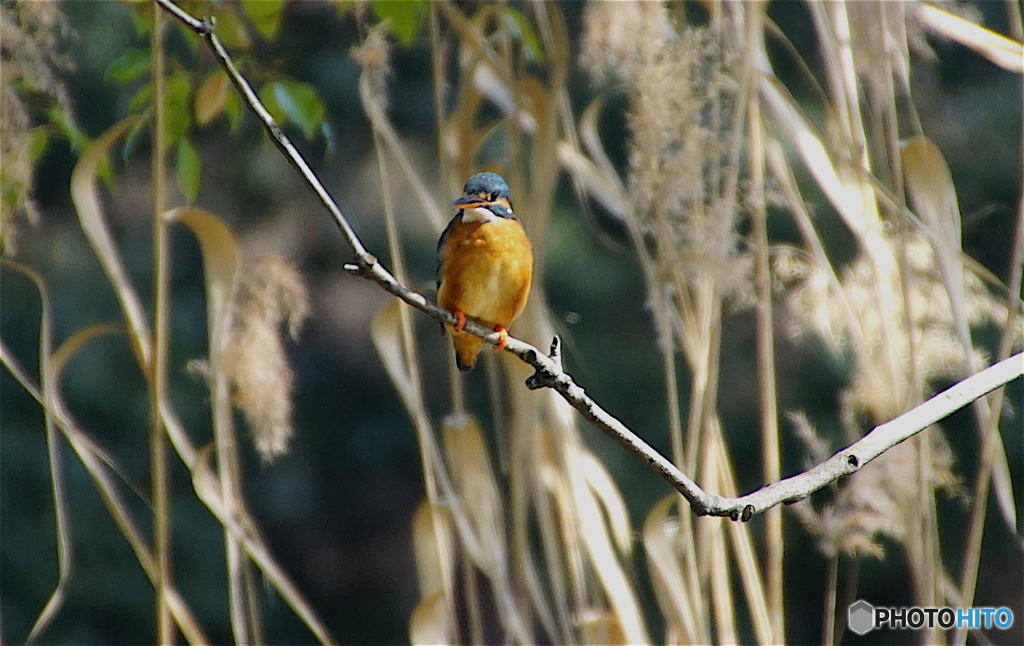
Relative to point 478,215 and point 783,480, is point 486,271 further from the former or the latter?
point 783,480

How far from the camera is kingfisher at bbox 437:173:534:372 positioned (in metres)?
2.07

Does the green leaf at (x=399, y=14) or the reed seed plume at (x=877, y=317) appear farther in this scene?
the reed seed plume at (x=877, y=317)

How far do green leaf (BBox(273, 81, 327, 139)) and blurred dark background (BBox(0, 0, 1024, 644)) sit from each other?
367 centimetres

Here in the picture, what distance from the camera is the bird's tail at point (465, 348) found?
84.7 inches

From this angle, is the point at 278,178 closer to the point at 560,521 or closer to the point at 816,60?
the point at 816,60

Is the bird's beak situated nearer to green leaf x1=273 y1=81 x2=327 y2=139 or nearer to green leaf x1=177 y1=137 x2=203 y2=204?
green leaf x1=273 y1=81 x2=327 y2=139

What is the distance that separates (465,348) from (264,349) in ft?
1.43

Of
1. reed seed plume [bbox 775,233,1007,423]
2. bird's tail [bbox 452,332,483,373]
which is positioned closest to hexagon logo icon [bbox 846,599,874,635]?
reed seed plume [bbox 775,233,1007,423]

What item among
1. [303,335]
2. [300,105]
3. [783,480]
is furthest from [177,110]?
[303,335]

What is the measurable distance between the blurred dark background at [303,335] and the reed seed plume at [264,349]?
3623 mm

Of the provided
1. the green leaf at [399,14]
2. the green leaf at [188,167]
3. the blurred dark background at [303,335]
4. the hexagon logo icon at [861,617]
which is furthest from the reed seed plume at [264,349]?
the blurred dark background at [303,335]

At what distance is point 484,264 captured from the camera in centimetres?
209

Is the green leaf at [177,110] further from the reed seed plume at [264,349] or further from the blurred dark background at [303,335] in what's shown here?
the blurred dark background at [303,335]

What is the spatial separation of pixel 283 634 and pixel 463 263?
5354 mm
